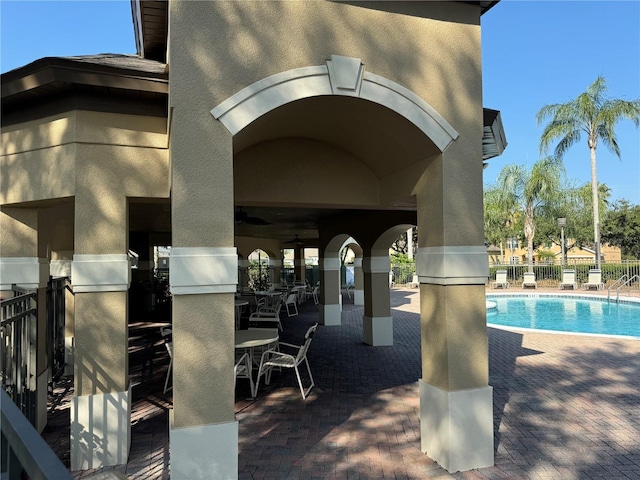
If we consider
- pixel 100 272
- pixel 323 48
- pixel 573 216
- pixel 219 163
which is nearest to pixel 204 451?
pixel 100 272

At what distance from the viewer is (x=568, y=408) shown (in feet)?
19.2

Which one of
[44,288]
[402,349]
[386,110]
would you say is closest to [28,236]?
[44,288]

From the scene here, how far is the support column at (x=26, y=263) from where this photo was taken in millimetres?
5141

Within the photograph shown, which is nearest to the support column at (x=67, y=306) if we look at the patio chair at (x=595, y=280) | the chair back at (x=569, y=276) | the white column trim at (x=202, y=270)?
the white column trim at (x=202, y=270)

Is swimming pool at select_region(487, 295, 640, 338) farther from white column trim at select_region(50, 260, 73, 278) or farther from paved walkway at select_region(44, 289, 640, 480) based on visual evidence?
white column trim at select_region(50, 260, 73, 278)

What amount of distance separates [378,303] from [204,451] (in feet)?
22.4

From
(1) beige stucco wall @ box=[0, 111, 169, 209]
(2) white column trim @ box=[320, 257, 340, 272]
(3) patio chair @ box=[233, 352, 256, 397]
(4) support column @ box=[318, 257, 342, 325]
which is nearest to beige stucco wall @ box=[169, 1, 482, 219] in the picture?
(1) beige stucco wall @ box=[0, 111, 169, 209]

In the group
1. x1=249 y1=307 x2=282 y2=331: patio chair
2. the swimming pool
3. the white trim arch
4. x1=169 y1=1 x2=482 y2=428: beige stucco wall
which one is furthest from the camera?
the swimming pool

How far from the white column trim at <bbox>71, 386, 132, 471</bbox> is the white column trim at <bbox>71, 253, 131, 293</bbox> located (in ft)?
3.78

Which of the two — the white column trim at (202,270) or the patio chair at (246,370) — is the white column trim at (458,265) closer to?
the white column trim at (202,270)

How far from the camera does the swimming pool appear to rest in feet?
44.0

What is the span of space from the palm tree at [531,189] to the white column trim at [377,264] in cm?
2072

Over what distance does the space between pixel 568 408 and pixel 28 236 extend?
7.55 meters

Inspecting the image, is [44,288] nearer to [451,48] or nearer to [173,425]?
[173,425]
